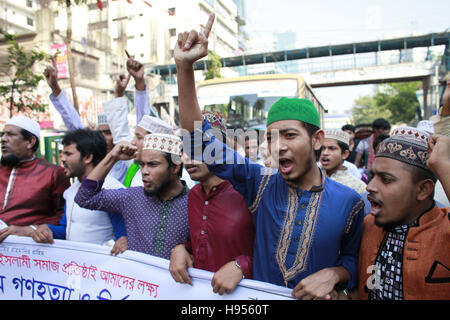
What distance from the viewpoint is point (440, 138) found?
1477mm

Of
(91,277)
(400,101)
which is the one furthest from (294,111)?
(400,101)

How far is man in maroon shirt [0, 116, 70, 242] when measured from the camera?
9.75ft

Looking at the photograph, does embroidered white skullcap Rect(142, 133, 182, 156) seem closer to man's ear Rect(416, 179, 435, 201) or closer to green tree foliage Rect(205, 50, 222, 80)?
man's ear Rect(416, 179, 435, 201)

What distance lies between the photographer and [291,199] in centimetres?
181

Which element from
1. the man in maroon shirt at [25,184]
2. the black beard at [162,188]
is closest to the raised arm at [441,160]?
the black beard at [162,188]

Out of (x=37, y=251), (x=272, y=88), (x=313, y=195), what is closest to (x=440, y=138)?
(x=313, y=195)

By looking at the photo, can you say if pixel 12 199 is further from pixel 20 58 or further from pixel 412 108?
→ pixel 412 108

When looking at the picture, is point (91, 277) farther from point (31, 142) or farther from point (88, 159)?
point (31, 142)

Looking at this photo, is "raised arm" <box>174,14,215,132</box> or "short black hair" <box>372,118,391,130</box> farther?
"short black hair" <box>372,118,391,130</box>

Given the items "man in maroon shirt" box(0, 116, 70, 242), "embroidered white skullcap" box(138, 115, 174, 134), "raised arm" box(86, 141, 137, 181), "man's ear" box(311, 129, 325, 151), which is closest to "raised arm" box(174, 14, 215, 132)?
"man's ear" box(311, 129, 325, 151)

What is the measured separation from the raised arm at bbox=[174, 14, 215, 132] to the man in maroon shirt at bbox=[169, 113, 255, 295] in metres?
0.37

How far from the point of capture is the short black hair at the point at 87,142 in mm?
2855

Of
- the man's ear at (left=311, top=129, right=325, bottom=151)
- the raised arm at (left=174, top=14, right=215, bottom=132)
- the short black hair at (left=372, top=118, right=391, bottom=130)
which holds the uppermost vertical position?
the raised arm at (left=174, top=14, right=215, bottom=132)

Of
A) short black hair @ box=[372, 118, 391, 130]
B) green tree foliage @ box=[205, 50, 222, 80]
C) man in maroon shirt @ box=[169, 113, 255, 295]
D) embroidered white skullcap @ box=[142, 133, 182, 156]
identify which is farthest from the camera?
green tree foliage @ box=[205, 50, 222, 80]
